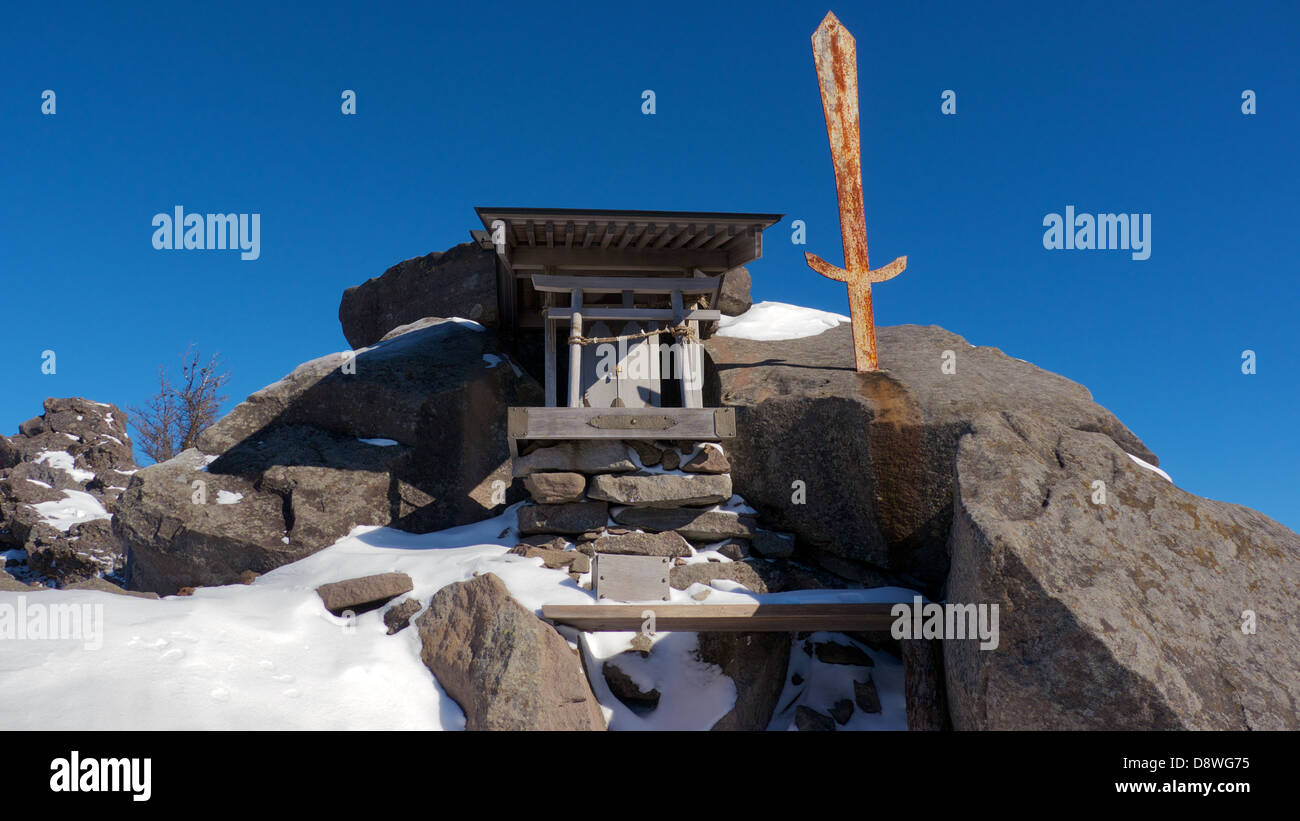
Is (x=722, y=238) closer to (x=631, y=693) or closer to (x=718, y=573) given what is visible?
(x=718, y=573)

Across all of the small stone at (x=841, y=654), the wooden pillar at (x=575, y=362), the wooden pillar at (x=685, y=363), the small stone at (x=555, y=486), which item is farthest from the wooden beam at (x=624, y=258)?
the small stone at (x=841, y=654)

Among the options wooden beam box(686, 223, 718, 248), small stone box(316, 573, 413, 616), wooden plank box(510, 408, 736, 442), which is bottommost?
small stone box(316, 573, 413, 616)

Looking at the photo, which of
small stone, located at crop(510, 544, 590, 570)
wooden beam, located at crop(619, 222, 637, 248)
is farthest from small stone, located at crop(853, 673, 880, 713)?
wooden beam, located at crop(619, 222, 637, 248)

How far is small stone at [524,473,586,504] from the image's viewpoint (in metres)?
9.69

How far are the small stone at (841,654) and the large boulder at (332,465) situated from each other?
550 centimetres

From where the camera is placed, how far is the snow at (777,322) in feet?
44.6

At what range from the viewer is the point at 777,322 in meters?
14.4

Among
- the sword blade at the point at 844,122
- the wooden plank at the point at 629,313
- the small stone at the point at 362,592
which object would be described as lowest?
the small stone at the point at 362,592

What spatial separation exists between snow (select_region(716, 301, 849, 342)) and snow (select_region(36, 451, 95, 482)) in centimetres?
1956

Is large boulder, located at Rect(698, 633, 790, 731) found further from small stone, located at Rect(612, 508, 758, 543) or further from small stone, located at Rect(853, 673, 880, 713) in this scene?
small stone, located at Rect(612, 508, 758, 543)

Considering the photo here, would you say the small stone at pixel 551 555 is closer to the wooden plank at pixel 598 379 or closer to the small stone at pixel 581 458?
the small stone at pixel 581 458

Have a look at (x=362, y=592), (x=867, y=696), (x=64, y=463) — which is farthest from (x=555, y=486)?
(x=64, y=463)

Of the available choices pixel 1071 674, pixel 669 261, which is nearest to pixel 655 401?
pixel 669 261

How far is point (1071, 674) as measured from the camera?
5562 millimetres
